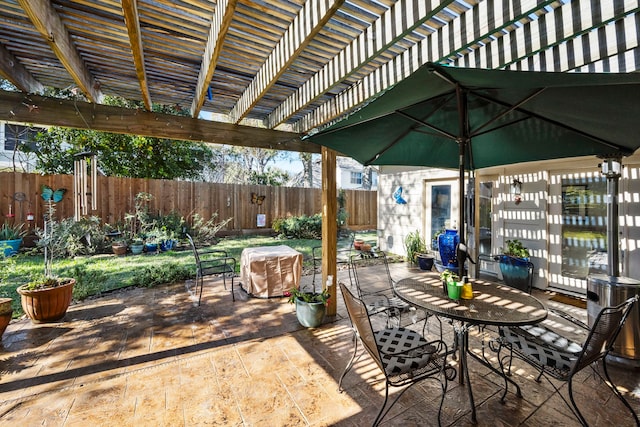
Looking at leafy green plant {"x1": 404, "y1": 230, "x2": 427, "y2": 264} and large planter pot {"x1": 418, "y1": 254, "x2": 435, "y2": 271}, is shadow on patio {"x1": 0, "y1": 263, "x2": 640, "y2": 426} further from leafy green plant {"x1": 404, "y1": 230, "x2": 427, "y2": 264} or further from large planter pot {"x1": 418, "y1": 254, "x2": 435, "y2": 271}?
leafy green plant {"x1": 404, "y1": 230, "x2": 427, "y2": 264}

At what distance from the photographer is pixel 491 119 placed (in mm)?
2066

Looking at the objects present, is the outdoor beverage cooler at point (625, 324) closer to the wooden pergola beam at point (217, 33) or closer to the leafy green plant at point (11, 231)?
the wooden pergola beam at point (217, 33)

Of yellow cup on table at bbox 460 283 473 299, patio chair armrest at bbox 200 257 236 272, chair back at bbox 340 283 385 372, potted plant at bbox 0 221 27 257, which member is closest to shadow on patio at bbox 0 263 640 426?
chair back at bbox 340 283 385 372

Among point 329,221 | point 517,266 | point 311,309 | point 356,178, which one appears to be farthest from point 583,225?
point 356,178

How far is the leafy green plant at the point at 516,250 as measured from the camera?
4742 millimetres

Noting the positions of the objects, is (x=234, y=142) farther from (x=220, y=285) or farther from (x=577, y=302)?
(x=577, y=302)

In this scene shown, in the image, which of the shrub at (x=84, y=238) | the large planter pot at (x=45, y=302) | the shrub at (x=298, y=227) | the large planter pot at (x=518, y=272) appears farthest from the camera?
the shrub at (x=298, y=227)

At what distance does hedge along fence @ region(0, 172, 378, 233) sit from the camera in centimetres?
661

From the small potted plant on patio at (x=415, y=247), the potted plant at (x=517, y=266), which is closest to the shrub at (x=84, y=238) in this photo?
the small potted plant on patio at (x=415, y=247)

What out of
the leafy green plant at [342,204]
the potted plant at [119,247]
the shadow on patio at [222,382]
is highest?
the leafy green plant at [342,204]

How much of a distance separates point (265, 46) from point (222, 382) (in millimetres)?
2691

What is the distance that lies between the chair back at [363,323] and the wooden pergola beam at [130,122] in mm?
2365

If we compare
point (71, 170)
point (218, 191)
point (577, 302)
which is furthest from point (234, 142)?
point (71, 170)

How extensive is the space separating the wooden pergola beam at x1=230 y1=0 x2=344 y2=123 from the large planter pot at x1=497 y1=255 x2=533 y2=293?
4707 millimetres
